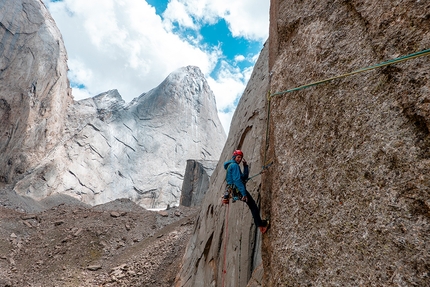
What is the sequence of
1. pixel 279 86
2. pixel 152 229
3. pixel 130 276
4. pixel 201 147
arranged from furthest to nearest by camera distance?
pixel 201 147 → pixel 152 229 → pixel 130 276 → pixel 279 86

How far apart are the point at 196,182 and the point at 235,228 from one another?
27943 millimetres

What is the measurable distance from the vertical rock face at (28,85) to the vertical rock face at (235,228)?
35473 mm

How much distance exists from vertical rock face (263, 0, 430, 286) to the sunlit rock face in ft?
129

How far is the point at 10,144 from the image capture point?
36.0 metres

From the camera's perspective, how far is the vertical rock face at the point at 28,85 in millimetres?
36094

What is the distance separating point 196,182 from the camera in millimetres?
34188

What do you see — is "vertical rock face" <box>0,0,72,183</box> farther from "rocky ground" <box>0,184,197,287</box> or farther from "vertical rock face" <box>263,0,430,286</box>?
"vertical rock face" <box>263,0,430,286</box>

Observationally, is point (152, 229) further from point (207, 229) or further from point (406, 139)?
point (406, 139)

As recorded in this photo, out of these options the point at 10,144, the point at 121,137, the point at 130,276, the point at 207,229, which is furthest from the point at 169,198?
the point at 207,229

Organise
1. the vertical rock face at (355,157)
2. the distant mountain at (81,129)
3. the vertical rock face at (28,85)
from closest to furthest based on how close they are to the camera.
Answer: the vertical rock face at (355,157) < the vertical rock face at (28,85) < the distant mountain at (81,129)

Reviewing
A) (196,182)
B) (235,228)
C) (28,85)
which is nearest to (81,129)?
(28,85)

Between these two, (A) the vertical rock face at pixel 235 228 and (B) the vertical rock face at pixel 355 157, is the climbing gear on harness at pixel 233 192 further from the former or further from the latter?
(B) the vertical rock face at pixel 355 157

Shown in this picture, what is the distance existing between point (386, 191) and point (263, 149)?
116 inches

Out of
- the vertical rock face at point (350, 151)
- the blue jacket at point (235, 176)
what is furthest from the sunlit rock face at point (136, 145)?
the vertical rock face at point (350, 151)
